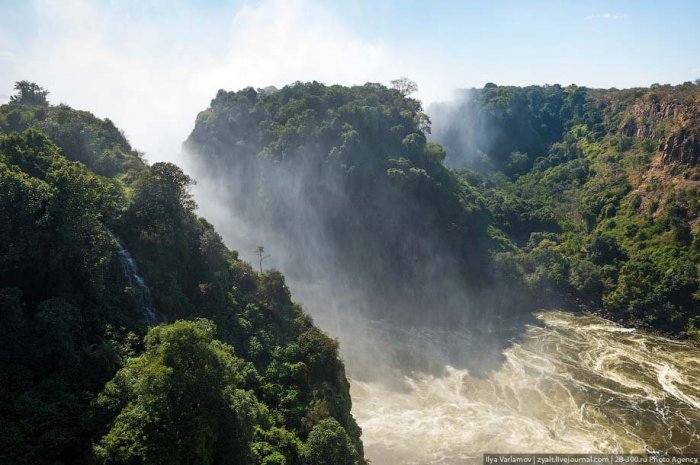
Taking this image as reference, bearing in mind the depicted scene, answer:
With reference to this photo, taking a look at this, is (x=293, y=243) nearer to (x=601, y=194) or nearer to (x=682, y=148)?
(x=601, y=194)

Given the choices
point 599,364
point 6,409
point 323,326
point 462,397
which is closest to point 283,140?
point 323,326

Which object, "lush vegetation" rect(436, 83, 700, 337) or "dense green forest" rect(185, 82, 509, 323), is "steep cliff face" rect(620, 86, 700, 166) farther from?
"dense green forest" rect(185, 82, 509, 323)

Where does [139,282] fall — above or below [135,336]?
above

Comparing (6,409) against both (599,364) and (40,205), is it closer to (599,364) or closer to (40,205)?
(40,205)

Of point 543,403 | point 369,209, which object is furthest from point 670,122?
point 543,403

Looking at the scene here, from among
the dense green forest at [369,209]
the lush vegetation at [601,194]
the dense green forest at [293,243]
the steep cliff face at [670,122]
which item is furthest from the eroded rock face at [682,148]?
the dense green forest at [369,209]

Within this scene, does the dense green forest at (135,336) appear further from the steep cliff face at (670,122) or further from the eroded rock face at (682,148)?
the steep cliff face at (670,122)

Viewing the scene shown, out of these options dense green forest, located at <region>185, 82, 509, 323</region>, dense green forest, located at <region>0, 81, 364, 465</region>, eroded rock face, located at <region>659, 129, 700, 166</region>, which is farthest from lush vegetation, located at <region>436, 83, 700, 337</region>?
dense green forest, located at <region>0, 81, 364, 465</region>
